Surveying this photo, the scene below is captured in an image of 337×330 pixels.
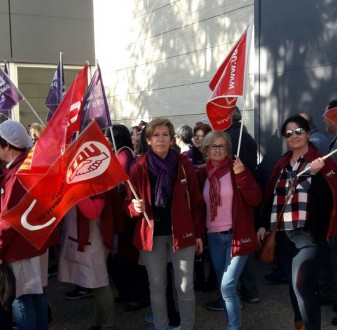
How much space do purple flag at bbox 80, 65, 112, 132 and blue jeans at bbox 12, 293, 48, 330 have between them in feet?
6.04

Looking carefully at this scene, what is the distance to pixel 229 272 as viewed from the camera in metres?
3.66

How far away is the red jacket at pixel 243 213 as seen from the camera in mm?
3615

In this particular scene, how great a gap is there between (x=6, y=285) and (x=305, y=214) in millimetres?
2196

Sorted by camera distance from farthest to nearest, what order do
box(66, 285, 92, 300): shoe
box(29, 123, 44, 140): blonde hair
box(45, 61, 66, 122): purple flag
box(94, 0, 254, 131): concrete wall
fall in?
box(94, 0, 254, 131): concrete wall
box(29, 123, 44, 140): blonde hair
box(45, 61, 66, 122): purple flag
box(66, 285, 92, 300): shoe

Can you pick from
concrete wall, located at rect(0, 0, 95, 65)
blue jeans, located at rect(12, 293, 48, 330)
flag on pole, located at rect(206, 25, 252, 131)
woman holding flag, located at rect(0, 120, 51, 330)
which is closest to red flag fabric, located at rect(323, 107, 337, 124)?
flag on pole, located at rect(206, 25, 252, 131)

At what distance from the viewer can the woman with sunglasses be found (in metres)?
3.42

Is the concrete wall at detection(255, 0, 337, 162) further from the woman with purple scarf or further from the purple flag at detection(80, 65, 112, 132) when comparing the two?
the woman with purple scarf

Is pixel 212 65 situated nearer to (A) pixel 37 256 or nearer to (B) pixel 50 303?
(B) pixel 50 303

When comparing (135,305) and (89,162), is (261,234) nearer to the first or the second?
(89,162)

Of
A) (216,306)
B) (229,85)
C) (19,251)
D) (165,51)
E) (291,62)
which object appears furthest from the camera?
(165,51)

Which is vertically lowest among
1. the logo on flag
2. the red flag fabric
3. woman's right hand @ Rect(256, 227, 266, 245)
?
woman's right hand @ Rect(256, 227, 266, 245)

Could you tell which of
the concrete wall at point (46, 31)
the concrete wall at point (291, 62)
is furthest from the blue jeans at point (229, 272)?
the concrete wall at point (46, 31)

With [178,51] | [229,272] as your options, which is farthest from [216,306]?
[178,51]

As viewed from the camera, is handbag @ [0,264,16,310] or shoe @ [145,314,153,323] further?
shoe @ [145,314,153,323]
